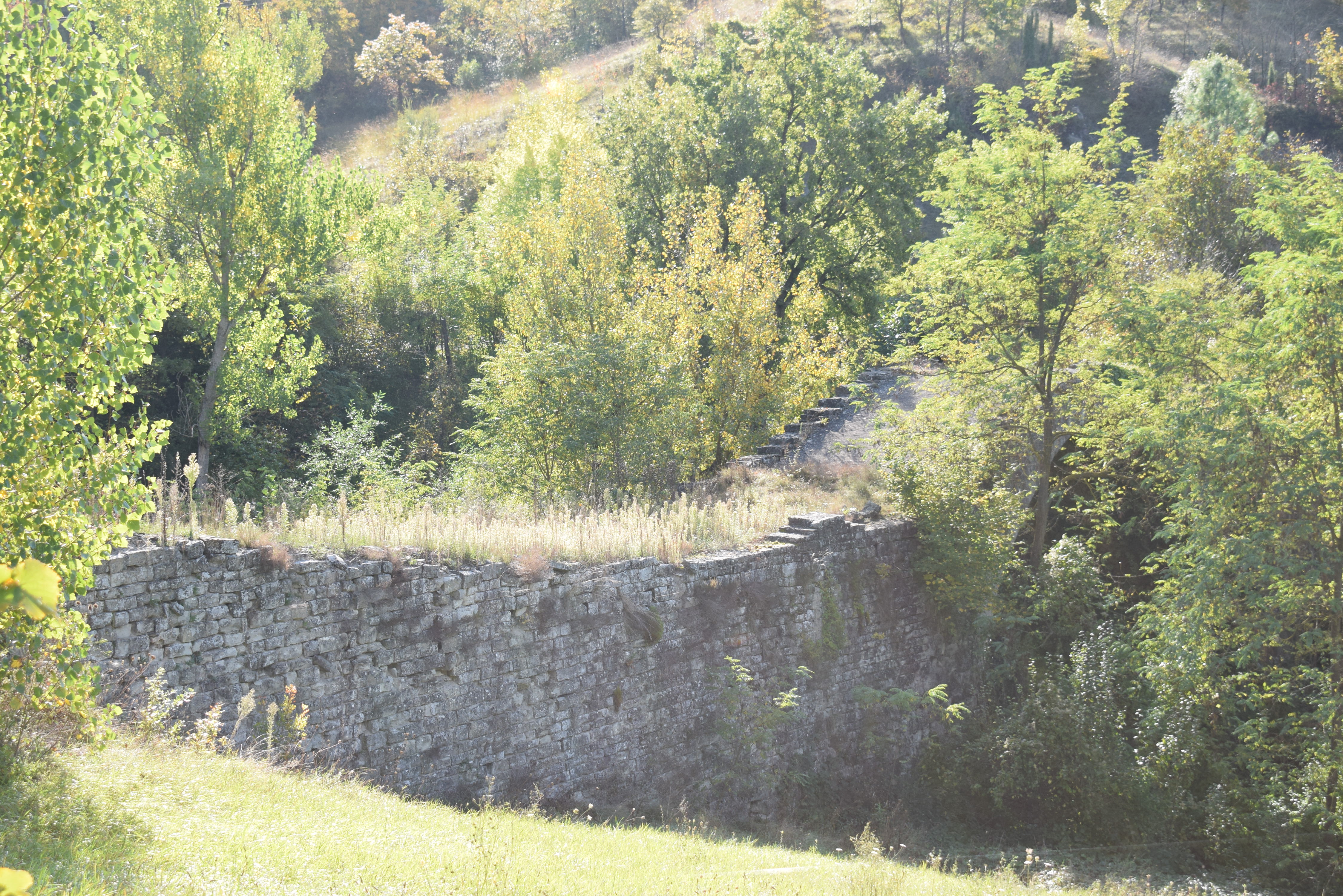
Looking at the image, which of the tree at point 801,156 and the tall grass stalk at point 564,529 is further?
the tree at point 801,156

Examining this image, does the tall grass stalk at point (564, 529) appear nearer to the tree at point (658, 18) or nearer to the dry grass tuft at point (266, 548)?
the dry grass tuft at point (266, 548)

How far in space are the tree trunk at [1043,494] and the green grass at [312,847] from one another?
290 inches

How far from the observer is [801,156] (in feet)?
82.5

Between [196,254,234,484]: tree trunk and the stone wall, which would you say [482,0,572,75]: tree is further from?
the stone wall

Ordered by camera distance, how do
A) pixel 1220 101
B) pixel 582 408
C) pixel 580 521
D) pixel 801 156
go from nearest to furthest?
pixel 580 521
pixel 582 408
pixel 801 156
pixel 1220 101

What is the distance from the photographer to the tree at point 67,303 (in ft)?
17.1

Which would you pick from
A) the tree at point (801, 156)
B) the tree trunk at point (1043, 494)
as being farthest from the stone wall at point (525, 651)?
the tree at point (801, 156)

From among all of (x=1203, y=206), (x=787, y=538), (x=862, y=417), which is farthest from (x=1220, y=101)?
(x=787, y=538)

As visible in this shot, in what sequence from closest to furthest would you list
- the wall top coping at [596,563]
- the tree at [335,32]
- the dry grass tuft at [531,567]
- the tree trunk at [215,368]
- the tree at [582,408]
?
the wall top coping at [596,563]
the dry grass tuft at [531,567]
the tree at [582,408]
the tree trunk at [215,368]
the tree at [335,32]

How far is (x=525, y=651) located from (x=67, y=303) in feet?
18.0

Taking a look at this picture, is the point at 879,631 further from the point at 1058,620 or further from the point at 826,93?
the point at 826,93

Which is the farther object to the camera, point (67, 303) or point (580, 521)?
point (580, 521)

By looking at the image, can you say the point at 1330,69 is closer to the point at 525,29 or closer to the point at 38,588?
the point at 525,29

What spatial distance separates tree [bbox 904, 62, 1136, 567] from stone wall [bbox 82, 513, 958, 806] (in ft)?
11.3
